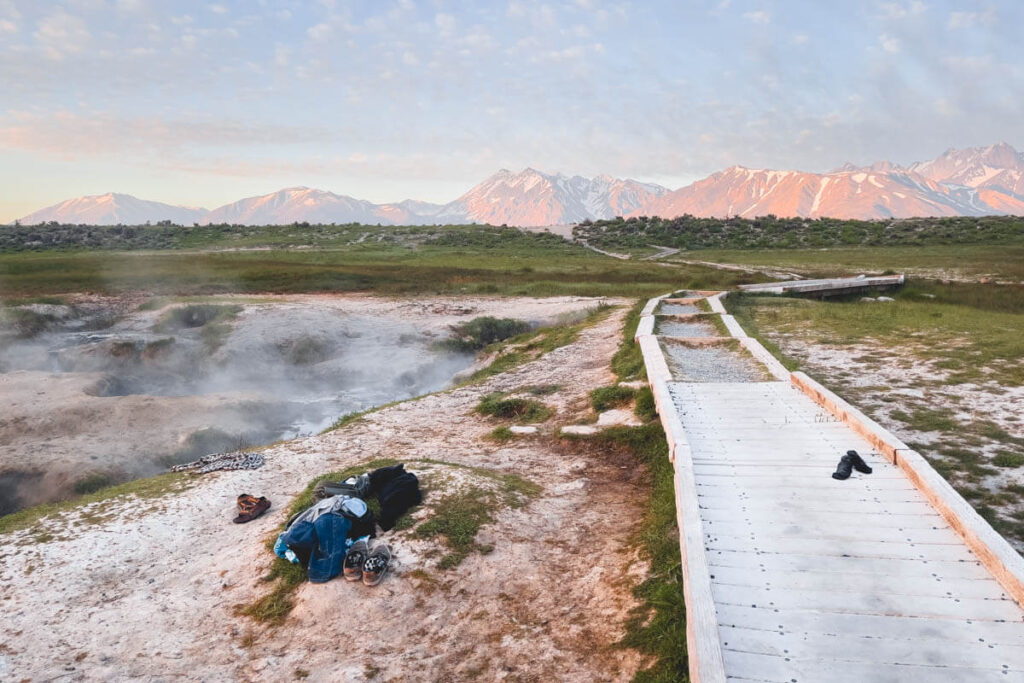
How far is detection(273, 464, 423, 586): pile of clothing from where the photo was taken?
6820 millimetres

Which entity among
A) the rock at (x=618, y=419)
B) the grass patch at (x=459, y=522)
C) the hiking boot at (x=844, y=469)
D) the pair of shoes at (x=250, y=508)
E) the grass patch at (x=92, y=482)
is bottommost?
the grass patch at (x=92, y=482)

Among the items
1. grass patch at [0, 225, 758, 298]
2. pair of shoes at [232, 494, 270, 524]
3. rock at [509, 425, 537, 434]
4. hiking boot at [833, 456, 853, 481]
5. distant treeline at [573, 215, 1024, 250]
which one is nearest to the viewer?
hiking boot at [833, 456, 853, 481]

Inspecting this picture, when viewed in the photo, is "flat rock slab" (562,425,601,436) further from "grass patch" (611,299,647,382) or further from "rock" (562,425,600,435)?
"grass patch" (611,299,647,382)

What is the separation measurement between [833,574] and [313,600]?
5124 mm

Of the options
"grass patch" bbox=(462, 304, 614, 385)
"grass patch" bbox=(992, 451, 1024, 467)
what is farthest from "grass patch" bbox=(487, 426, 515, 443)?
"grass patch" bbox=(992, 451, 1024, 467)

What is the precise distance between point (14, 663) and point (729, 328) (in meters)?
16.6

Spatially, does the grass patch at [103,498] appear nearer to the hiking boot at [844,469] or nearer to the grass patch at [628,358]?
the grass patch at [628,358]

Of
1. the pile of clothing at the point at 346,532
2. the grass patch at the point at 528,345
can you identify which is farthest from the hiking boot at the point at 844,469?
the grass patch at the point at 528,345

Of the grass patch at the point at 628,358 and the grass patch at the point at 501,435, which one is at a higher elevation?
the grass patch at the point at 628,358

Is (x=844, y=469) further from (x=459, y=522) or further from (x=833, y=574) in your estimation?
(x=459, y=522)

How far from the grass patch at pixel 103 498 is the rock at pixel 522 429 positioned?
5727 mm

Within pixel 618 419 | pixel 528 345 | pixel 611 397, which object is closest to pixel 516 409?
pixel 611 397

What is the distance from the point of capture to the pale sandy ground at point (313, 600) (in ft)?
19.1

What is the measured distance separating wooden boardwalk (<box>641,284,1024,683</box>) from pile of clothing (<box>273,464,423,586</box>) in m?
3.42
